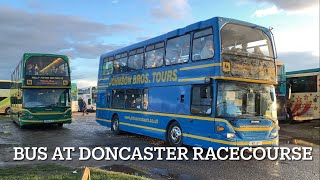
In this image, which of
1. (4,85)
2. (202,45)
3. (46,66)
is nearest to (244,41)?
(202,45)

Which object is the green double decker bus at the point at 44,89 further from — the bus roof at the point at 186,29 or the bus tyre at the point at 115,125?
the bus roof at the point at 186,29

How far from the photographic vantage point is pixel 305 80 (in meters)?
23.3

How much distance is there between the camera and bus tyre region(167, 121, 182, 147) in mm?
12008

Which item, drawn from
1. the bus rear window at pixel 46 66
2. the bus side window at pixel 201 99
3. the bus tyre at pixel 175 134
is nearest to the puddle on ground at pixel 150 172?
the bus side window at pixel 201 99

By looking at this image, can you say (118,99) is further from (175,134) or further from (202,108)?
(202,108)

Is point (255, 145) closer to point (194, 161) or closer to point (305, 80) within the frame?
point (194, 161)

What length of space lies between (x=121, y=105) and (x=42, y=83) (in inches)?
206

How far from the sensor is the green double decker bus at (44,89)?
18.6 m

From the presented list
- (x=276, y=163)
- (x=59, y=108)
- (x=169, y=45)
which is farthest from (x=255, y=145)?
(x=59, y=108)

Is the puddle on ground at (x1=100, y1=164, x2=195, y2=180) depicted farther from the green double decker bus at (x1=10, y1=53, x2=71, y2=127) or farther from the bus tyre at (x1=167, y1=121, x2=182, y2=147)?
the green double decker bus at (x1=10, y1=53, x2=71, y2=127)

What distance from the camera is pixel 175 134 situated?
12.2 metres

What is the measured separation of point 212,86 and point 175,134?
8.60 feet

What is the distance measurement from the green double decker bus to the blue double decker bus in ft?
22.7

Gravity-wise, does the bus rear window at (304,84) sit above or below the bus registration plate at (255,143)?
above
